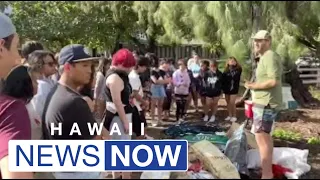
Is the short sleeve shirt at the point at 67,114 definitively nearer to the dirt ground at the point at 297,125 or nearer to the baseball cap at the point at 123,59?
the baseball cap at the point at 123,59

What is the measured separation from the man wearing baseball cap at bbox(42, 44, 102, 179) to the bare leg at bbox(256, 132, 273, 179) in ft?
5.28

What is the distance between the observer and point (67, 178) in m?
1.88

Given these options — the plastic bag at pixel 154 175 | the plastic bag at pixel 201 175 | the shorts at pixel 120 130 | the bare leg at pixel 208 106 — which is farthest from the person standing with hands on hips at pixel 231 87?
the plastic bag at pixel 154 175

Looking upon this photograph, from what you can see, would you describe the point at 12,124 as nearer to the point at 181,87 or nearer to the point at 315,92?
the point at 181,87

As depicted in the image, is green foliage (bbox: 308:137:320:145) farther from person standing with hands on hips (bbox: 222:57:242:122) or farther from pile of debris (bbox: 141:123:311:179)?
person standing with hands on hips (bbox: 222:57:242:122)

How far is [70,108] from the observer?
1.82m

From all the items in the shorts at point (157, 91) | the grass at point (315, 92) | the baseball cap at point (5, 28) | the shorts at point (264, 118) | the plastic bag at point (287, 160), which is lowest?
the grass at point (315, 92)

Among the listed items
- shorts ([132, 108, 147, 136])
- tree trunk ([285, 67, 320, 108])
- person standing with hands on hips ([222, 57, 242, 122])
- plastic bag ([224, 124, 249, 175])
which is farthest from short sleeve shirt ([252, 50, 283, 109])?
tree trunk ([285, 67, 320, 108])

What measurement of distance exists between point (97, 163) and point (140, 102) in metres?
2.14

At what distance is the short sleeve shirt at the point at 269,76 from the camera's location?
3.21 meters

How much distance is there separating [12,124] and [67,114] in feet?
2.70

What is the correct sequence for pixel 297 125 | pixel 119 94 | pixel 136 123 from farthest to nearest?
pixel 297 125 → pixel 136 123 → pixel 119 94

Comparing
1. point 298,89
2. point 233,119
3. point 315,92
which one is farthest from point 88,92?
point 315,92

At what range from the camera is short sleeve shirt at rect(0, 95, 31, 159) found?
99 cm
